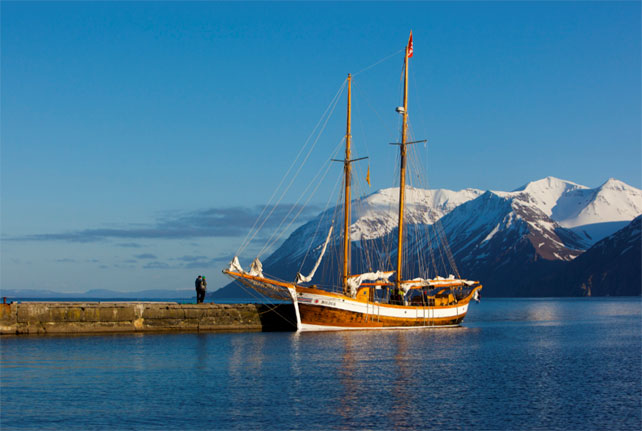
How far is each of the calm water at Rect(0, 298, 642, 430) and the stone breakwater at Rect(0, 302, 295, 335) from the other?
2.27 meters

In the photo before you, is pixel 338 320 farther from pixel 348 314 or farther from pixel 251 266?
pixel 251 266

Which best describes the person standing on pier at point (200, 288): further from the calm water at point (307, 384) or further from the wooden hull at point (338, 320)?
the wooden hull at point (338, 320)

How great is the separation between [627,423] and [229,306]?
42.1 meters

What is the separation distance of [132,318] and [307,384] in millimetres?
27421

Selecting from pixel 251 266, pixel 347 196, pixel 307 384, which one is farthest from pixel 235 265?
pixel 307 384

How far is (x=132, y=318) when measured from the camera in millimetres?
59594

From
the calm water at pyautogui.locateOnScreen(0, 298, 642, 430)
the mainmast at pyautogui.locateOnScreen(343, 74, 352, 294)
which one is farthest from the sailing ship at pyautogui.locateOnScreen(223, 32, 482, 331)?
the calm water at pyautogui.locateOnScreen(0, 298, 642, 430)

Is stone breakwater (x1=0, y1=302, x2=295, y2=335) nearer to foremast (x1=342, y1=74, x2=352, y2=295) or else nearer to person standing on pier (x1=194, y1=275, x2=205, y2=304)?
person standing on pier (x1=194, y1=275, x2=205, y2=304)

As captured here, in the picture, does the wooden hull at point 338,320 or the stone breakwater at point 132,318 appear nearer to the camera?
the stone breakwater at point 132,318

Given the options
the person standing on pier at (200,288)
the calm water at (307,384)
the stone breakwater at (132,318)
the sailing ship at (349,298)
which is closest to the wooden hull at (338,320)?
the sailing ship at (349,298)

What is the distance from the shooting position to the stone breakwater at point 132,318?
2213 inches

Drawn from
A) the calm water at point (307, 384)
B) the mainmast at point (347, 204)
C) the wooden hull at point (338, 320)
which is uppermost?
the mainmast at point (347, 204)

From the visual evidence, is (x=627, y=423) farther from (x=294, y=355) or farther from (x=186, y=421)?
(x=294, y=355)

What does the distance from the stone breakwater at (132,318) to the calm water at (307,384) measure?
227cm
